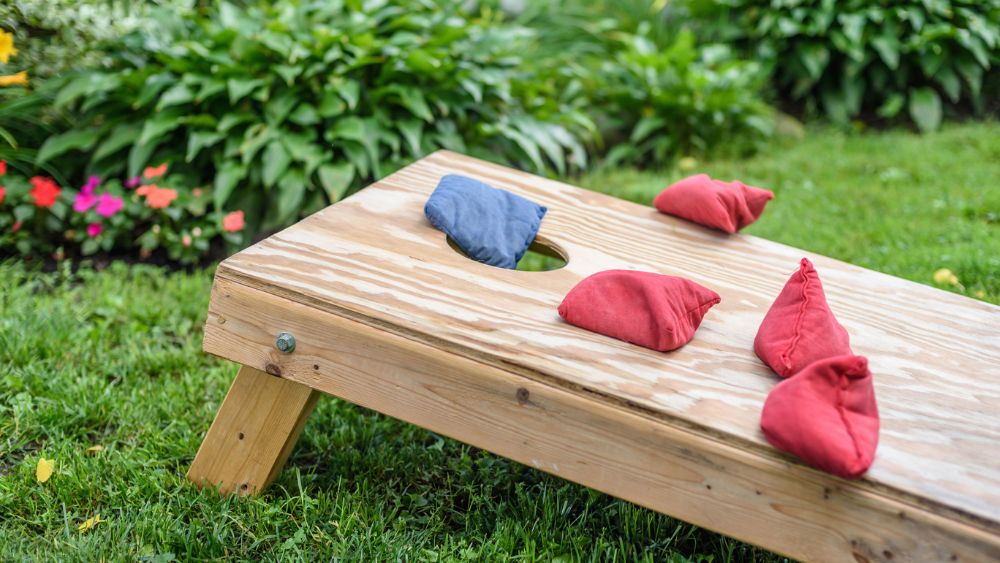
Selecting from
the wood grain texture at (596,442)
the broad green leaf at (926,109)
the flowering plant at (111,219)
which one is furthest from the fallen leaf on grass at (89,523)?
the broad green leaf at (926,109)

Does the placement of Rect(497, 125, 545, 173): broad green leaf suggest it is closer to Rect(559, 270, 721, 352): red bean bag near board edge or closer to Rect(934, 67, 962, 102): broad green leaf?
Rect(559, 270, 721, 352): red bean bag near board edge

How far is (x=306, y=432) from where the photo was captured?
2438 millimetres

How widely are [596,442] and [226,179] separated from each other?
7.57 ft

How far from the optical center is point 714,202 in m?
2.38

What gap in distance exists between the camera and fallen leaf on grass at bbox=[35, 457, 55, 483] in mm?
2121

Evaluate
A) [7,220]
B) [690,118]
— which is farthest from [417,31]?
[7,220]

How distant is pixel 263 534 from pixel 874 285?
1.65 m

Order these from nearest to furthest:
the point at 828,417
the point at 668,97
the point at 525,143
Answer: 1. the point at 828,417
2. the point at 525,143
3. the point at 668,97

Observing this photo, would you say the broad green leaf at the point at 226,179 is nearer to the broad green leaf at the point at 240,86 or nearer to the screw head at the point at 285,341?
the broad green leaf at the point at 240,86

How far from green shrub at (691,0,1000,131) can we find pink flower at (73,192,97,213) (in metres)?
3.81

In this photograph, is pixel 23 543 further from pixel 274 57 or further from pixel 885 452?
pixel 274 57

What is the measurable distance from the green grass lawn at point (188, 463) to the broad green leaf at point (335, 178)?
586 mm

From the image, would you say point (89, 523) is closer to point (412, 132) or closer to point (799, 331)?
point (799, 331)

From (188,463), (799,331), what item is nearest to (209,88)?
(188,463)
